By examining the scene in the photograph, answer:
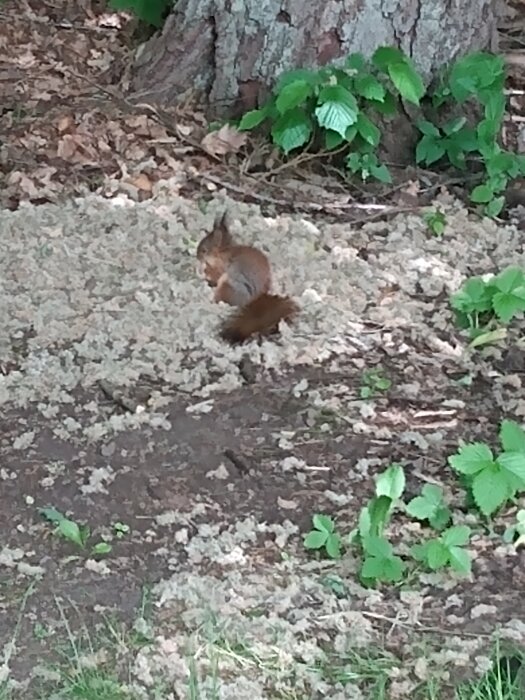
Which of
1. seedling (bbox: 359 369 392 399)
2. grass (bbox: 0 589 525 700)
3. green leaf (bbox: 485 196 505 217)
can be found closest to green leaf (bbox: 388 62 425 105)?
green leaf (bbox: 485 196 505 217)

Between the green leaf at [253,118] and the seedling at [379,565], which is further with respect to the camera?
the green leaf at [253,118]

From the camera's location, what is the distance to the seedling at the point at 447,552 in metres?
1.97

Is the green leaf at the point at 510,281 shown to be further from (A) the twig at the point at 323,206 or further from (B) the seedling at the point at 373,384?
(A) the twig at the point at 323,206

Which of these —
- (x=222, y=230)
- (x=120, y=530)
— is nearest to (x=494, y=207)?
(x=222, y=230)

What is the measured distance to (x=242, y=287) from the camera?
2.73 meters

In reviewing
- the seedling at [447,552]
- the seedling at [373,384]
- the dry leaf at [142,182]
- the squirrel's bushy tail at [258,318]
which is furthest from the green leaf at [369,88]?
the seedling at [447,552]

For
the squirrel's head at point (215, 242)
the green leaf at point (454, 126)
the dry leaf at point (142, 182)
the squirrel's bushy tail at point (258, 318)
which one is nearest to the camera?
the squirrel's bushy tail at point (258, 318)

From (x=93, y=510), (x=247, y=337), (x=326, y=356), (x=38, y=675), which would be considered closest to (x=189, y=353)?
(x=247, y=337)

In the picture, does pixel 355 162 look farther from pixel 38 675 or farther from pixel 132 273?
pixel 38 675

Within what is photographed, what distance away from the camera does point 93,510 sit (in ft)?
7.08

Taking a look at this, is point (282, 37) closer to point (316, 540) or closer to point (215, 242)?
point (215, 242)

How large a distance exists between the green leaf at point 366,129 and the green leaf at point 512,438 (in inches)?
50.5

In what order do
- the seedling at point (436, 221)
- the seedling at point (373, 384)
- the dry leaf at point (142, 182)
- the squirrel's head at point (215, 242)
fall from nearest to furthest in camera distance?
the seedling at point (373, 384) < the squirrel's head at point (215, 242) < the seedling at point (436, 221) < the dry leaf at point (142, 182)

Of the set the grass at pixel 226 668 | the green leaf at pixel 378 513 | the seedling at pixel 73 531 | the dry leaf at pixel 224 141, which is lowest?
the seedling at pixel 73 531
